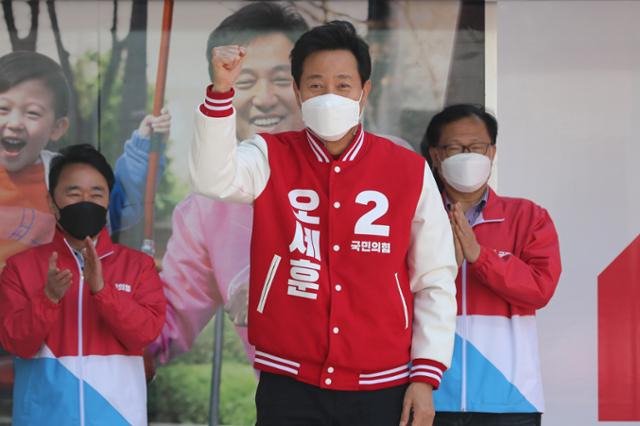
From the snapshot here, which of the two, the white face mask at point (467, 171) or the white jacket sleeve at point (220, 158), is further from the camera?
the white face mask at point (467, 171)

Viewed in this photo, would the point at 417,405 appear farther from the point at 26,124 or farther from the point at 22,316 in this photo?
the point at 26,124

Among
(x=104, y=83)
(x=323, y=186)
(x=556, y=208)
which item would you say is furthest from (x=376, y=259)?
(x=104, y=83)

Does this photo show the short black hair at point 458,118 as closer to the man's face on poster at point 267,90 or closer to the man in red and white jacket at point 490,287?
the man in red and white jacket at point 490,287

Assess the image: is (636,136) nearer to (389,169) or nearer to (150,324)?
(389,169)

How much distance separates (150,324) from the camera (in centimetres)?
330

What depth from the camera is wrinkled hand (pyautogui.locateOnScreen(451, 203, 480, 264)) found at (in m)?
3.04

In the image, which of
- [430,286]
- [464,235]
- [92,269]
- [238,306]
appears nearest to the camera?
[430,286]

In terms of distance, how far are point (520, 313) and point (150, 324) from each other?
4.18ft

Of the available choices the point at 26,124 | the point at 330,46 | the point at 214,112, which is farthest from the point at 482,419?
the point at 26,124

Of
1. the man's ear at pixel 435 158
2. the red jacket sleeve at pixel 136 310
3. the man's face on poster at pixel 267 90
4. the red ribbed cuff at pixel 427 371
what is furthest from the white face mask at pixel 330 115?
the man's face on poster at pixel 267 90

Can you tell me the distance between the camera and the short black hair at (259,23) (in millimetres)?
4219

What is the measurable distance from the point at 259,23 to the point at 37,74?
1.02 meters

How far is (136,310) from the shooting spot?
325 cm

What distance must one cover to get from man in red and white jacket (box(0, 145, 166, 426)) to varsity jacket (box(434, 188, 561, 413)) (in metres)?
1.08
